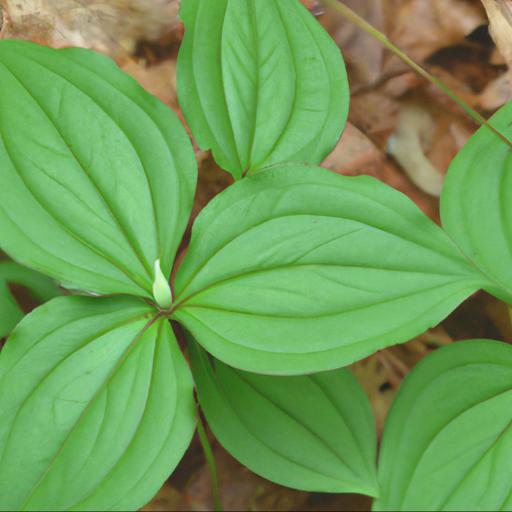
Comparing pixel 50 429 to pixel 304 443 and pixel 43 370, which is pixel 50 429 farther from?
pixel 304 443

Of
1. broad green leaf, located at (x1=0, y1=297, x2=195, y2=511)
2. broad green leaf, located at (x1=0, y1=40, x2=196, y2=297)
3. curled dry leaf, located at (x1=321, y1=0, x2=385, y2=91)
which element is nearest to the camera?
broad green leaf, located at (x1=0, y1=297, x2=195, y2=511)

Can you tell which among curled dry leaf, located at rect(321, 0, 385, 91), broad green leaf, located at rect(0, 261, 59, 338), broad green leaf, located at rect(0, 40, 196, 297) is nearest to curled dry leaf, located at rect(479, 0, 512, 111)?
curled dry leaf, located at rect(321, 0, 385, 91)

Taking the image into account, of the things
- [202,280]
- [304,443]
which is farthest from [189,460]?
[202,280]

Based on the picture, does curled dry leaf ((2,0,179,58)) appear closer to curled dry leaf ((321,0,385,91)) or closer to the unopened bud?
curled dry leaf ((321,0,385,91))

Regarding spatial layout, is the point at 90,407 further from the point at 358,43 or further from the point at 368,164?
the point at 358,43

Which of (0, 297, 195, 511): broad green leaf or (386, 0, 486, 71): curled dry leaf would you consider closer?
(0, 297, 195, 511): broad green leaf

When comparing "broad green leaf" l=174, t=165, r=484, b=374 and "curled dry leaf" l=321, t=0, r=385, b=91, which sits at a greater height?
"curled dry leaf" l=321, t=0, r=385, b=91
